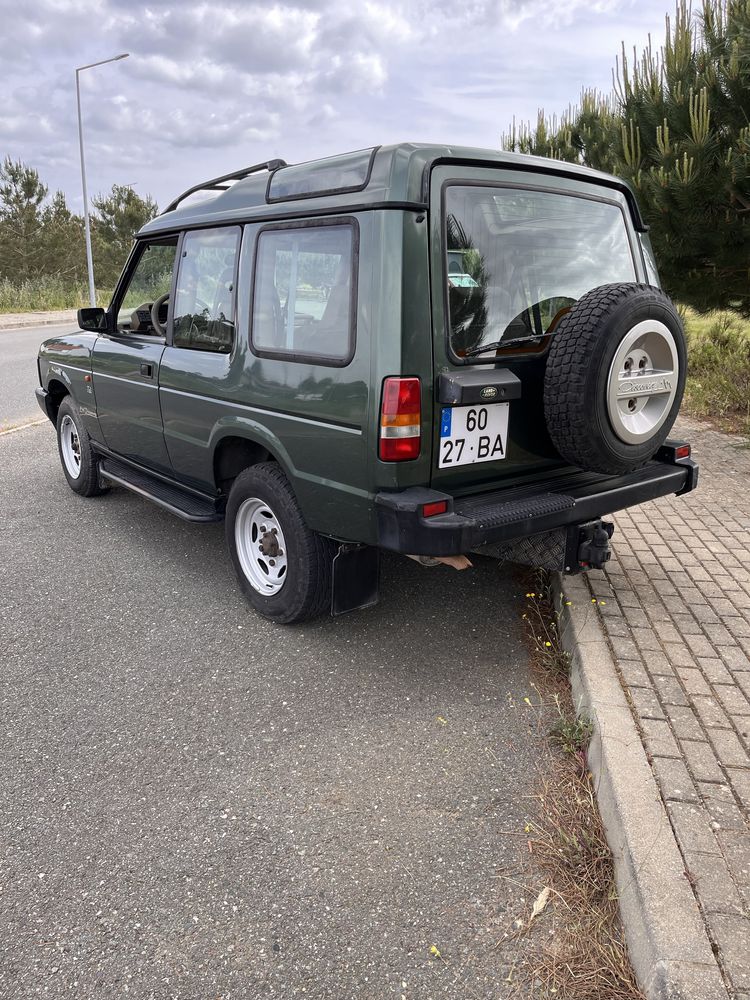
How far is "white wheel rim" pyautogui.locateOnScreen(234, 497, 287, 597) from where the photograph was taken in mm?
3939

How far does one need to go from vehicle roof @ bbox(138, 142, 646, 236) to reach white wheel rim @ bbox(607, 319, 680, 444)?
0.91 m

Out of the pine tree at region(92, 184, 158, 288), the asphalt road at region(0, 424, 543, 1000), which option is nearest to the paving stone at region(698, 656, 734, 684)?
the asphalt road at region(0, 424, 543, 1000)

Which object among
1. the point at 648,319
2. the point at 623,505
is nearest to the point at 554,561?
the point at 623,505

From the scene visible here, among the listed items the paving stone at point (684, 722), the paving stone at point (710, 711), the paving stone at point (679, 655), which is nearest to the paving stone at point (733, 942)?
the paving stone at point (684, 722)

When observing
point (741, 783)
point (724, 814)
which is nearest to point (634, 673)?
point (741, 783)

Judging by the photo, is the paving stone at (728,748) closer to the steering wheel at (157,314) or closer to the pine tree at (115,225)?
the steering wheel at (157,314)

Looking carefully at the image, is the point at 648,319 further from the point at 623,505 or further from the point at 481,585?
the point at 481,585

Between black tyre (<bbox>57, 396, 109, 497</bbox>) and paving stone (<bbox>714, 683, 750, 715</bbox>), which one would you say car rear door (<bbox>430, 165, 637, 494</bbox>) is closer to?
paving stone (<bbox>714, 683, 750, 715</bbox>)

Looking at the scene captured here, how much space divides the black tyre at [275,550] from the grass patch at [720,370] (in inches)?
225

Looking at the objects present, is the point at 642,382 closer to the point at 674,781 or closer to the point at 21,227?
the point at 674,781

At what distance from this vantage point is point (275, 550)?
13.0 feet

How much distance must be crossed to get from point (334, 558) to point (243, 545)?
2.46 feet

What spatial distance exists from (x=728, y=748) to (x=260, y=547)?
7.69 feet

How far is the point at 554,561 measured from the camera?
11.6ft
